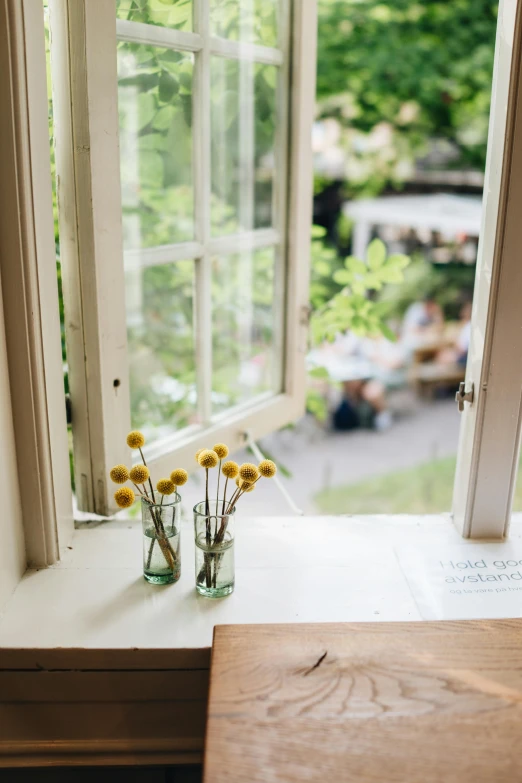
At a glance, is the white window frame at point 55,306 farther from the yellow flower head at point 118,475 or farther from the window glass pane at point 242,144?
the window glass pane at point 242,144

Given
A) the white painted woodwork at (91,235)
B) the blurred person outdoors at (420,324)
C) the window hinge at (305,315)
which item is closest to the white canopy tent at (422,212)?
the blurred person outdoors at (420,324)

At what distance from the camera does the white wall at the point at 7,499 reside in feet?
3.34

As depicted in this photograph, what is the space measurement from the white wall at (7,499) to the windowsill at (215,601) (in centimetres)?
4

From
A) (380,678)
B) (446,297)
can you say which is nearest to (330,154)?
(446,297)

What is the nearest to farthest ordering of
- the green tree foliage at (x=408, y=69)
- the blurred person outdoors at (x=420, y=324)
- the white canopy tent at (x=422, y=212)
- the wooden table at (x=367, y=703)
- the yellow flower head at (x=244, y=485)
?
1. the wooden table at (x=367, y=703)
2. the yellow flower head at (x=244, y=485)
3. the green tree foliage at (x=408, y=69)
4. the blurred person outdoors at (x=420, y=324)
5. the white canopy tent at (x=422, y=212)

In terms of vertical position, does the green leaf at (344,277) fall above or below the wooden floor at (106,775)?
above

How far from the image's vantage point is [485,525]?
1.28 m

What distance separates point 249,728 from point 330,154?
5.90 meters

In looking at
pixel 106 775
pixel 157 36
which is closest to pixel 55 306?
pixel 157 36

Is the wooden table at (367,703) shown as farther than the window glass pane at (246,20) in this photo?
No

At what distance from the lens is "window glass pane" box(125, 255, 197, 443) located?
4.44 ft

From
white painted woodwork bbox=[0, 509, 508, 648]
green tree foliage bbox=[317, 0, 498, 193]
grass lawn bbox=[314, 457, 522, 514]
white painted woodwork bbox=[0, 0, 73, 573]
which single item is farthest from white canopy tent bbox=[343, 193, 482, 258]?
white painted woodwork bbox=[0, 0, 73, 573]

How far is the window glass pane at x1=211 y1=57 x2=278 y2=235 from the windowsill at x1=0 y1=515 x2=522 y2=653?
63 cm

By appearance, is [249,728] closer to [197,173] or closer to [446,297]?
[197,173]
